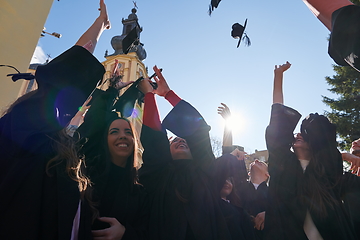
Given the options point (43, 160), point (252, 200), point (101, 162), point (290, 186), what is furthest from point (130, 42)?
point (290, 186)

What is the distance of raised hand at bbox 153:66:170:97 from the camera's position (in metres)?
2.56

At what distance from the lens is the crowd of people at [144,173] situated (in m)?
1.24

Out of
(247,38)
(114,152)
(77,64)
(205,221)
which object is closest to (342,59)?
(205,221)

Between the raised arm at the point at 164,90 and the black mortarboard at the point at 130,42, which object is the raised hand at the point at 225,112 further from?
the black mortarboard at the point at 130,42

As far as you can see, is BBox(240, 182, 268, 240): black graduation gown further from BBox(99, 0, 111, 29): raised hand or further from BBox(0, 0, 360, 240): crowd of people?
BBox(99, 0, 111, 29): raised hand

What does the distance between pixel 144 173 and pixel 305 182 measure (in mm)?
1431

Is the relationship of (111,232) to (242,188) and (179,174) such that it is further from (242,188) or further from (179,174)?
(242,188)

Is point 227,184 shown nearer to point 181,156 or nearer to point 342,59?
point 181,156

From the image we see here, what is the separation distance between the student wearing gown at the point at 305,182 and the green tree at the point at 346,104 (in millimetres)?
10704

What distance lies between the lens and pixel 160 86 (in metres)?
2.59

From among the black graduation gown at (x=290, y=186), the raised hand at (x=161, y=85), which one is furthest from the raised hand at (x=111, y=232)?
the raised hand at (x=161, y=85)

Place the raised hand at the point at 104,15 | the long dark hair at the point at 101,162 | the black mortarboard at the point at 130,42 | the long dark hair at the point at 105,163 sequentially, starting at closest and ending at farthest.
→ the long dark hair at the point at 101,162, the long dark hair at the point at 105,163, the raised hand at the point at 104,15, the black mortarboard at the point at 130,42

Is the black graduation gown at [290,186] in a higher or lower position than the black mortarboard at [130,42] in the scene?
lower

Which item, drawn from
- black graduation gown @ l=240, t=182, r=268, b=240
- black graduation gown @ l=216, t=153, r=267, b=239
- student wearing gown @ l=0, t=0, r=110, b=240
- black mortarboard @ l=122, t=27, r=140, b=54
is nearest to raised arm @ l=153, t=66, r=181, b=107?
black graduation gown @ l=216, t=153, r=267, b=239
